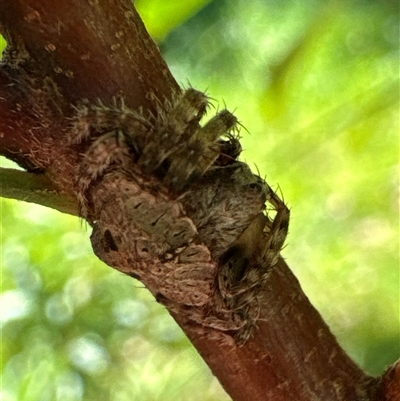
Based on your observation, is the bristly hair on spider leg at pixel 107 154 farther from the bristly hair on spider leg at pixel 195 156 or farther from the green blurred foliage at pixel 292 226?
the green blurred foliage at pixel 292 226

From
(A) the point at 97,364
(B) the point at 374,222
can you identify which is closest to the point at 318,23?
(B) the point at 374,222

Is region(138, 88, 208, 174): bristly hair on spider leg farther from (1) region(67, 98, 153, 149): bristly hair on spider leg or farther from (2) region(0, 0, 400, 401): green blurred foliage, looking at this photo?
(2) region(0, 0, 400, 401): green blurred foliage

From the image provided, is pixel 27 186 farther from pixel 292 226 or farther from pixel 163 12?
pixel 292 226

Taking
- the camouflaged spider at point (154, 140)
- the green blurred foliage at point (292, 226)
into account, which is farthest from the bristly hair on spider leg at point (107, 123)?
the green blurred foliage at point (292, 226)

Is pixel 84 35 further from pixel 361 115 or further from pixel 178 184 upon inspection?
pixel 361 115

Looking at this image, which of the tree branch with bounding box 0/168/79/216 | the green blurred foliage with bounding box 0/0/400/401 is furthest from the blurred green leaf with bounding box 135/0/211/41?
the tree branch with bounding box 0/168/79/216

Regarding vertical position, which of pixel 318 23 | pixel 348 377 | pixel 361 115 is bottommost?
pixel 348 377
